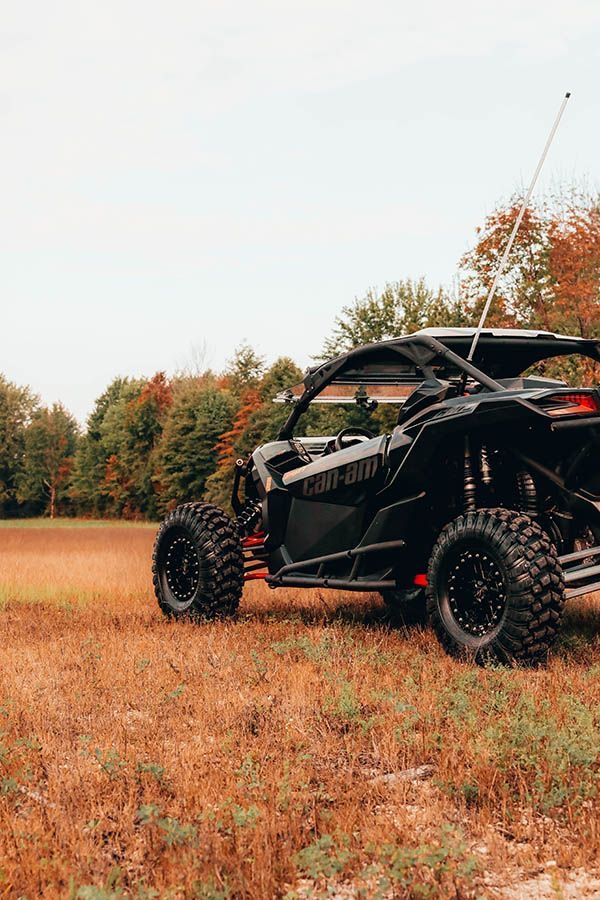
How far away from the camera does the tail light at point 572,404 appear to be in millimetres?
5689

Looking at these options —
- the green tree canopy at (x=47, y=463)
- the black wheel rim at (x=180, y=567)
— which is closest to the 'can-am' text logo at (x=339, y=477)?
the black wheel rim at (x=180, y=567)

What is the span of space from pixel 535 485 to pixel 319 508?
1693 millimetres

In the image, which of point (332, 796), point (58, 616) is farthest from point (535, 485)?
point (58, 616)

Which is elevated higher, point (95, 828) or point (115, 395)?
point (115, 395)

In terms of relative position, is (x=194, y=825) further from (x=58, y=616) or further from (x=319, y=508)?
(x=58, y=616)

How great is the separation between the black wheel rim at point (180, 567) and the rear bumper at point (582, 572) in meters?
3.25

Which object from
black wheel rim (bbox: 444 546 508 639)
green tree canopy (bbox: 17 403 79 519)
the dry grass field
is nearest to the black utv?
black wheel rim (bbox: 444 546 508 639)

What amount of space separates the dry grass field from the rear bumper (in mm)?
430

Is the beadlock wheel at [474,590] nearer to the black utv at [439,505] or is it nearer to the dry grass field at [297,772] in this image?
the black utv at [439,505]

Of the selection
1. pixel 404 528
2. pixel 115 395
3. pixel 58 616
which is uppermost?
pixel 115 395

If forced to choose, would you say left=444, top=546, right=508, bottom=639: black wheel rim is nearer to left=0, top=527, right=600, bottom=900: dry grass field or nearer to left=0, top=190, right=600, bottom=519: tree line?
left=0, top=527, right=600, bottom=900: dry grass field

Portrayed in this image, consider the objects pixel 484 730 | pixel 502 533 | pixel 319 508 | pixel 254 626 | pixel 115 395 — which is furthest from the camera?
pixel 115 395

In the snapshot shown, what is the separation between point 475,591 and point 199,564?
9.37 ft

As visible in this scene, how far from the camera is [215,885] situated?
2.88 m
